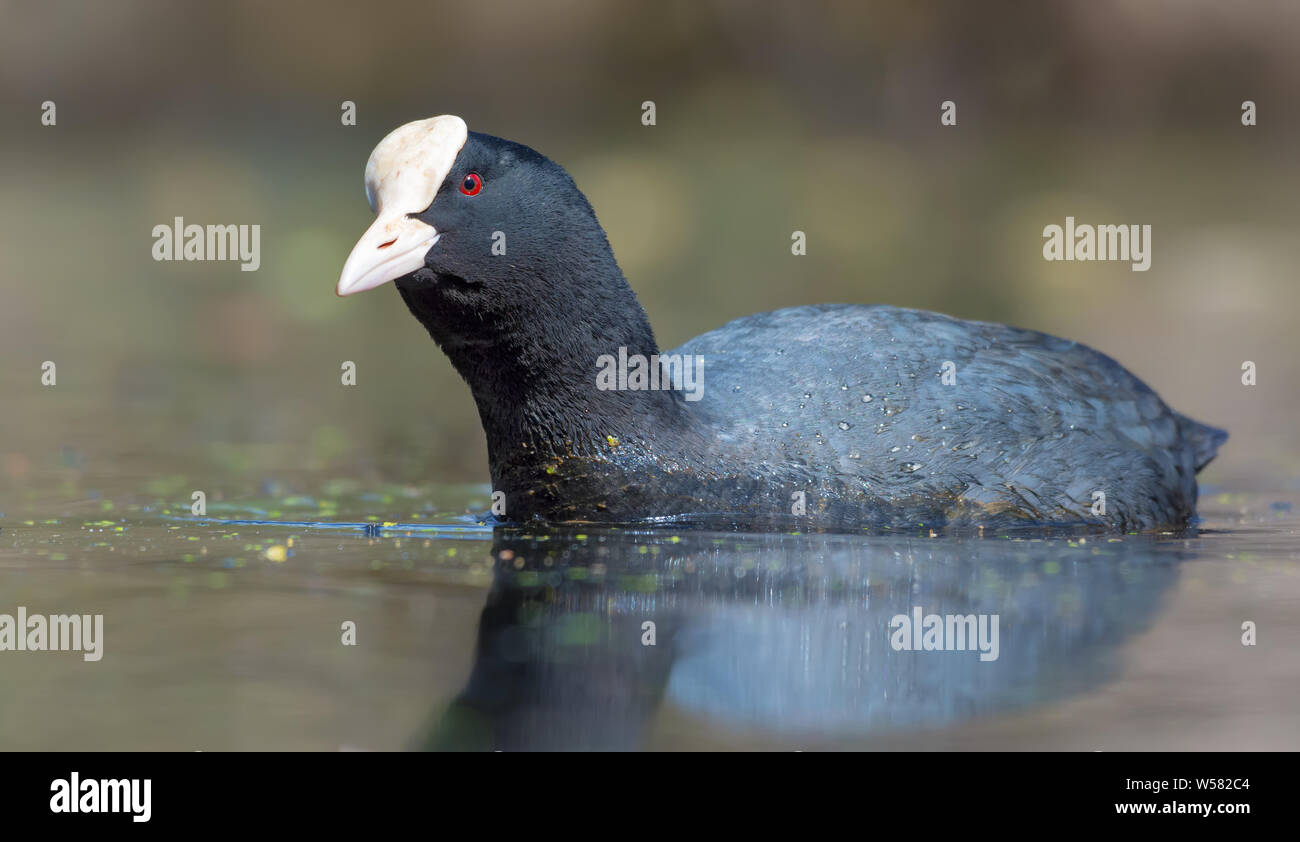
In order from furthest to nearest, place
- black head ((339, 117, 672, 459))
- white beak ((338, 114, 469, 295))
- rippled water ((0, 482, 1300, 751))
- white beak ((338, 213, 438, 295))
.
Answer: black head ((339, 117, 672, 459)) < white beak ((338, 114, 469, 295)) < white beak ((338, 213, 438, 295)) < rippled water ((0, 482, 1300, 751))

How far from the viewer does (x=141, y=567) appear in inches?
217

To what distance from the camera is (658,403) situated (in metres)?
6.15

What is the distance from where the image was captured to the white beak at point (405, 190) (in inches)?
222

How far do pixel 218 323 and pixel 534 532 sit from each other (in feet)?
21.7

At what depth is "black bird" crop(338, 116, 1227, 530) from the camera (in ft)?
19.4

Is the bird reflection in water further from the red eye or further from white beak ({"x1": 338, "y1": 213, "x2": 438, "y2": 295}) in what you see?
the red eye

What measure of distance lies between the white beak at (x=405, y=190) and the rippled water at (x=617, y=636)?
987mm

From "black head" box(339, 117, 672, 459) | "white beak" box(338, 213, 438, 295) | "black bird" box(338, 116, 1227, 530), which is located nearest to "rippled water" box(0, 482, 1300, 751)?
"black bird" box(338, 116, 1227, 530)

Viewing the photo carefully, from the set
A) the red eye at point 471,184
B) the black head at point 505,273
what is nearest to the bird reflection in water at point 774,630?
the black head at point 505,273

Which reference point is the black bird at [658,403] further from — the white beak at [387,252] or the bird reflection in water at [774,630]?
the bird reflection in water at [774,630]

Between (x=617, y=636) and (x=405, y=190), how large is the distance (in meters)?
1.93

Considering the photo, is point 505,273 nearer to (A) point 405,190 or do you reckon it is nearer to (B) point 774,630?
(A) point 405,190

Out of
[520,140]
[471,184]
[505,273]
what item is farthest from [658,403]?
[520,140]

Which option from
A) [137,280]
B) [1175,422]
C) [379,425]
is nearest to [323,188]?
[137,280]
